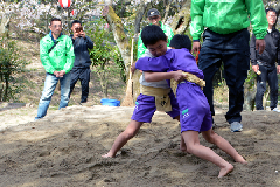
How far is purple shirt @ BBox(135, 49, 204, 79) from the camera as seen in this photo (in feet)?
7.80

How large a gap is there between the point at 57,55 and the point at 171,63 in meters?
3.38

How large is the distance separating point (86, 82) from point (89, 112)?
1413mm

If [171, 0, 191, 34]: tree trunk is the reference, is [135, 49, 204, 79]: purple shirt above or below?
below

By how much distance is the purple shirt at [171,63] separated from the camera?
2.38 metres

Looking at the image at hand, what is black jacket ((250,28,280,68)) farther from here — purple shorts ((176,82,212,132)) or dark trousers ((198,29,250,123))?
purple shorts ((176,82,212,132))

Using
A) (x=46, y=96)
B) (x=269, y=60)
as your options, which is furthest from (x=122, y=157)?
(x=269, y=60)

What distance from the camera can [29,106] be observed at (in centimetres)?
763

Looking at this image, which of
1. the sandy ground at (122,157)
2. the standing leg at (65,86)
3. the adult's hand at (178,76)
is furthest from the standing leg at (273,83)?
the adult's hand at (178,76)

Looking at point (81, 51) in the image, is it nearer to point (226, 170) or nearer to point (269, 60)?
point (269, 60)

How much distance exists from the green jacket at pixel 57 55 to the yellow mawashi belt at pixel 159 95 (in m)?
3.06

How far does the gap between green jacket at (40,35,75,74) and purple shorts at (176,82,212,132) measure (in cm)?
340

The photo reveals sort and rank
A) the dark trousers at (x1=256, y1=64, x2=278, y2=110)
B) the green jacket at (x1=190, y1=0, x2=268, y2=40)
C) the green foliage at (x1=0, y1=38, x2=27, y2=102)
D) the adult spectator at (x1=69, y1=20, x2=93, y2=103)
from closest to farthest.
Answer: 1. the green jacket at (x1=190, y1=0, x2=268, y2=40)
2. the dark trousers at (x1=256, y1=64, x2=278, y2=110)
3. the adult spectator at (x1=69, y1=20, x2=93, y2=103)
4. the green foliage at (x1=0, y1=38, x2=27, y2=102)

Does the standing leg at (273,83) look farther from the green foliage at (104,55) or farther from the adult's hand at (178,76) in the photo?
the green foliage at (104,55)

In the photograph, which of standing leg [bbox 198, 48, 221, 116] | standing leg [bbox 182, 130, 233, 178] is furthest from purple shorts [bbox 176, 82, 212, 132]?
standing leg [bbox 198, 48, 221, 116]
